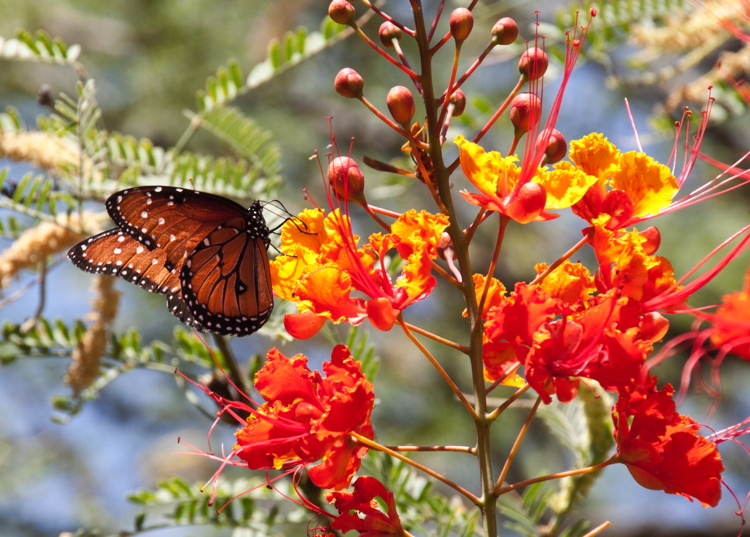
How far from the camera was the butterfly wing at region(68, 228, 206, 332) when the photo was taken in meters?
1.85

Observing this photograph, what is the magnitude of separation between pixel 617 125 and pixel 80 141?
297 centimetres

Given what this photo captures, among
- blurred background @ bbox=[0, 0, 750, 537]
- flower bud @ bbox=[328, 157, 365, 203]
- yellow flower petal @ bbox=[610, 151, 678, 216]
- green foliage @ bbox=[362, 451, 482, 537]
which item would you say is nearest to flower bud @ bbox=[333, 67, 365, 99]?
flower bud @ bbox=[328, 157, 365, 203]

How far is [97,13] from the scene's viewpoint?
464 centimetres

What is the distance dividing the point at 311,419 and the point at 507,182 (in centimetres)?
48

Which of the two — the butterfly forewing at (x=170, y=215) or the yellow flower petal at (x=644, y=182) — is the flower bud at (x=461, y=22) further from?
the butterfly forewing at (x=170, y=215)

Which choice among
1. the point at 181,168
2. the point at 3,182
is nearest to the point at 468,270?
the point at 181,168

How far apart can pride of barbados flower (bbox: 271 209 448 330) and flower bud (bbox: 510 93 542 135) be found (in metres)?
0.23

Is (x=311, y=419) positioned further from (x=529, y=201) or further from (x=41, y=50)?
(x=41, y=50)

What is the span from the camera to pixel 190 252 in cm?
196

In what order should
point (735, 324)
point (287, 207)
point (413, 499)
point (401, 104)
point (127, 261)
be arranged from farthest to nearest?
point (287, 207), point (127, 261), point (413, 499), point (401, 104), point (735, 324)

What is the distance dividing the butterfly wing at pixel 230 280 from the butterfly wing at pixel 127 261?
0.06m

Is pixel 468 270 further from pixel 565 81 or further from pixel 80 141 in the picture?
pixel 80 141

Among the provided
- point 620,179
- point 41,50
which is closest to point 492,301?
point 620,179

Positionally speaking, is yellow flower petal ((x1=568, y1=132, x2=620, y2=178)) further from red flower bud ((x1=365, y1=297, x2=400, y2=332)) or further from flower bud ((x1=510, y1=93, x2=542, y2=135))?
red flower bud ((x1=365, y1=297, x2=400, y2=332))
